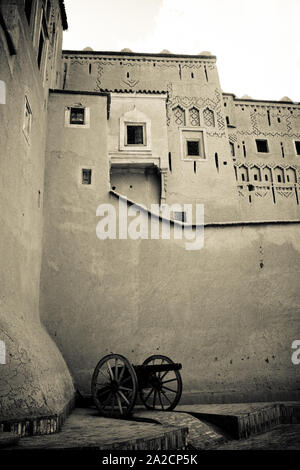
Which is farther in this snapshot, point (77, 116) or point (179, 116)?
point (179, 116)

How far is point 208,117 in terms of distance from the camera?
19359 millimetres

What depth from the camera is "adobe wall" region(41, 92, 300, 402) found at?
9.05m

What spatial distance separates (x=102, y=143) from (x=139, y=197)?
5.22m

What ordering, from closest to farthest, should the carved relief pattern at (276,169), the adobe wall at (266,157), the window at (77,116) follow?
the window at (77,116) < the adobe wall at (266,157) < the carved relief pattern at (276,169)

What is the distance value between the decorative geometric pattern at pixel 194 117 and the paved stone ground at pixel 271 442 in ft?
51.6

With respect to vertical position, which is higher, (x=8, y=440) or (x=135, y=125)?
(x=135, y=125)

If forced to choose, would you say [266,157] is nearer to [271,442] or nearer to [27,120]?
[27,120]

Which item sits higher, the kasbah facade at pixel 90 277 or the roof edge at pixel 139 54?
the roof edge at pixel 139 54

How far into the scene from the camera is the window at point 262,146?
21609mm

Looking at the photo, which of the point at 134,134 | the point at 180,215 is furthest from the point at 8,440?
the point at 134,134

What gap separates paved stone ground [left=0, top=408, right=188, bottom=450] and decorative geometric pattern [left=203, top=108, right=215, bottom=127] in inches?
647

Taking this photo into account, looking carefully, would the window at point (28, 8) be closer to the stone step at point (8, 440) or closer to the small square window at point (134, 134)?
the small square window at point (134, 134)

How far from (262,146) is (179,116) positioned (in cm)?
607

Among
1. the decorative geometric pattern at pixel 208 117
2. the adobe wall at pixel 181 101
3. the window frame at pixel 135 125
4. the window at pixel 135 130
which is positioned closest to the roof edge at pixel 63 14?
the adobe wall at pixel 181 101
